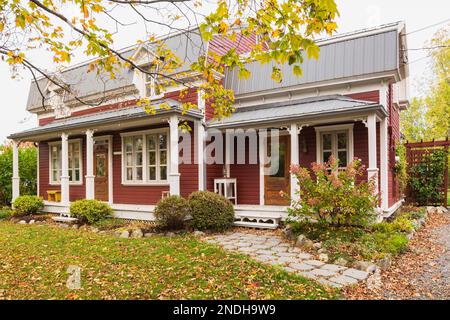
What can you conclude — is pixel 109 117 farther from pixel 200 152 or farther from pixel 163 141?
pixel 200 152

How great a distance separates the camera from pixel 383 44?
9.09m

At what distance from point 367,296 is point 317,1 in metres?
3.50

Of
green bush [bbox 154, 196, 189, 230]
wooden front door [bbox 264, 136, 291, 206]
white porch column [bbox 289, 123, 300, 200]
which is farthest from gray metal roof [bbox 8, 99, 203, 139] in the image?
white porch column [bbox 289, 123, 300, 200]

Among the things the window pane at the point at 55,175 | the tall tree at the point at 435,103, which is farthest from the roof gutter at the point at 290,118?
the tall tree at the point at 435,103

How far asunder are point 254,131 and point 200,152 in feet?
6.06

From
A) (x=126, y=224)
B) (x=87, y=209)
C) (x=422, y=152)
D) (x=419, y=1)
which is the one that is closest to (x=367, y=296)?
(x=126, y=224)

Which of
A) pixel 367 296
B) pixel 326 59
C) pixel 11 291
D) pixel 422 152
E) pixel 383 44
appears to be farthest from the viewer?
pixel 422 152

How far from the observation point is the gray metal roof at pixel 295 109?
7.90m

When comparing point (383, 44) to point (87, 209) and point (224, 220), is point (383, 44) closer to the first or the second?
point (224, 220)

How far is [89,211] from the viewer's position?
9891 millimetres

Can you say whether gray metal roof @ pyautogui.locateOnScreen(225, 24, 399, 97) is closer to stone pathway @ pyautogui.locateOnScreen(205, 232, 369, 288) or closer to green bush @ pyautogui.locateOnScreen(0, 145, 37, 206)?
stone pathway @ pyautogui.locateOnScreen(205, 232, 369, 288)

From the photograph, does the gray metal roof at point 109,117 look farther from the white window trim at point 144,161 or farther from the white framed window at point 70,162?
the white framed window at point 70,162

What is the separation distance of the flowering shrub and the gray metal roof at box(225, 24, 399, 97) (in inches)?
142

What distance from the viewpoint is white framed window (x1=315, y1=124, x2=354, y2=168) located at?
912cm
